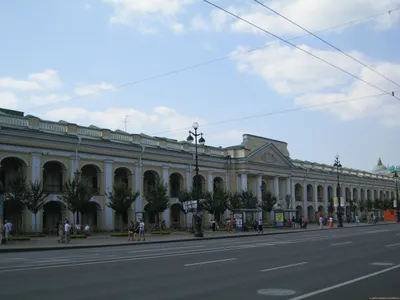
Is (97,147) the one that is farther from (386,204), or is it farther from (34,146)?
(386,204)

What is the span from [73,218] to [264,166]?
34522 mm

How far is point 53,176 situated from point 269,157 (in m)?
36.8

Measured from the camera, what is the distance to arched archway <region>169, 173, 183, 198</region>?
2479 inches

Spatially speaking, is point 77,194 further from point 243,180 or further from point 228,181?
point 243,180

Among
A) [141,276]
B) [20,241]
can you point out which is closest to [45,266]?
[141,276]

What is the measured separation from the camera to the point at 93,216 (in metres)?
53.7

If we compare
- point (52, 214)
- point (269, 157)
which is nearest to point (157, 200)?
point (52, 214)

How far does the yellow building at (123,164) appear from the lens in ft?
151

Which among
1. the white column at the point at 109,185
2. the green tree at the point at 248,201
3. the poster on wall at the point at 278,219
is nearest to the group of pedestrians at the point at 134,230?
the white column at the point at 109,185

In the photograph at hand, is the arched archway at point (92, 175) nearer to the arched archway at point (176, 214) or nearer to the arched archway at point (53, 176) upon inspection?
the arched archway at point (53, 176)

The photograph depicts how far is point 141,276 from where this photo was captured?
14.2 meters

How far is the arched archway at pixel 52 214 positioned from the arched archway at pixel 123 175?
24.4ft

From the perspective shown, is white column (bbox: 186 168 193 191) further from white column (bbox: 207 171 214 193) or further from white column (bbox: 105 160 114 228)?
white column (bbox: 105 160 114 228)

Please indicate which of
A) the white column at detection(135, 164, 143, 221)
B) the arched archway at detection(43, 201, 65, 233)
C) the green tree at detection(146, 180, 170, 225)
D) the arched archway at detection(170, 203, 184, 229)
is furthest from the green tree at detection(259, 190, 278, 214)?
the arched archway at detection(43, 201, 65, 233)
